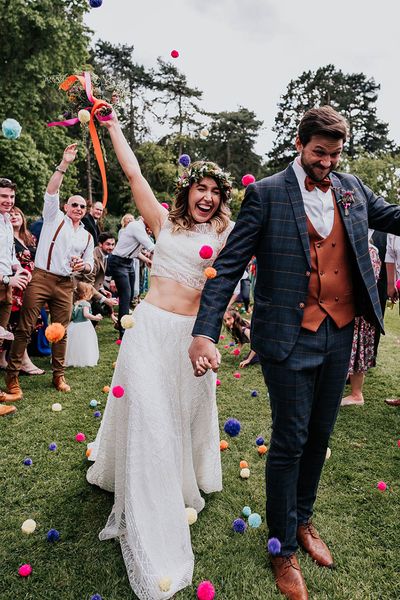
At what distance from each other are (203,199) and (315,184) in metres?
0.81

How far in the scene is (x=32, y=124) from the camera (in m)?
20.2

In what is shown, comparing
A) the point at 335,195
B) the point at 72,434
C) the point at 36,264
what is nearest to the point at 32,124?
the point at 36,264

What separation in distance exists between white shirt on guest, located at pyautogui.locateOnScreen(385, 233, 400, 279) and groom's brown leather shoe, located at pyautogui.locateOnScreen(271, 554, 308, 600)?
3.73 m

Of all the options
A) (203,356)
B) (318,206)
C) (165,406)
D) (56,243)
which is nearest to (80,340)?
(56,243)

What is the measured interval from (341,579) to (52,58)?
72.3 feet

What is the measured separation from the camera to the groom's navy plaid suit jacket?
88.6 inches

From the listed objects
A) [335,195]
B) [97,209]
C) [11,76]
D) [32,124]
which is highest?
[11,76]

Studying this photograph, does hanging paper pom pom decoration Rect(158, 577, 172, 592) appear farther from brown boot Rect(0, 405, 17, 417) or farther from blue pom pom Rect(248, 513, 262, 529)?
brown boot Rect(0, 405, 17, 417)

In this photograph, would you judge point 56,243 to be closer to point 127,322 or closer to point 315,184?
point 127,322

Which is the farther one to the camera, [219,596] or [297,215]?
[219,596]

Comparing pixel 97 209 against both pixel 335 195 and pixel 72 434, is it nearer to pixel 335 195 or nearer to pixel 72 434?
pixel 72 434

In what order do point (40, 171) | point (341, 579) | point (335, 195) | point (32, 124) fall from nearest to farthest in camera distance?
1. point (335, 195)
2. point (341, 579)
3. point (40, 171)
4. point (32, 124)

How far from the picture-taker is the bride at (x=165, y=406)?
2.53 meters

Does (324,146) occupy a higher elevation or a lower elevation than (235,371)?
Answer: higher
